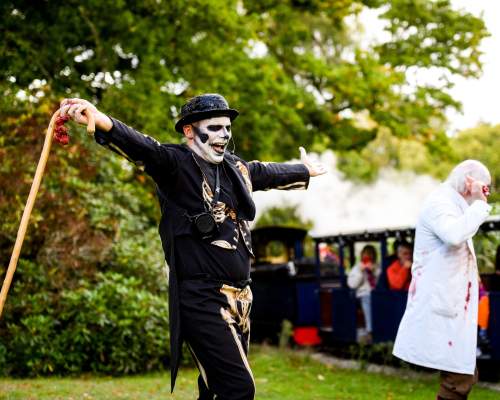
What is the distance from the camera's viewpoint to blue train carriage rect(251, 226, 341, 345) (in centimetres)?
1564

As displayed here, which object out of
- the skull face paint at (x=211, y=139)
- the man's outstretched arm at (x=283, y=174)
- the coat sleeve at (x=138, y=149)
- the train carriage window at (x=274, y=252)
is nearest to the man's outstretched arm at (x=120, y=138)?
the coat sleeve at (x=138, y=149)

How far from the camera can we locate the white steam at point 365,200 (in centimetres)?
4094

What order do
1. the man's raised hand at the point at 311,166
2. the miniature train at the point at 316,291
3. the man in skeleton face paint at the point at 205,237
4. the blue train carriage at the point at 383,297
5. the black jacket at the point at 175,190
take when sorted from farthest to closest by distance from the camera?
1. the miniature train at the point at 316,291
2. the blue train carriage at the point at 383,297
3. the man's raised hand at the point at 311,166
4. the man in skeleton face paint at the point at 205,237
5. the black jacket at the point at 175,190

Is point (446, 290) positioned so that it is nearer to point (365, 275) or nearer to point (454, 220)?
point (454, 220)

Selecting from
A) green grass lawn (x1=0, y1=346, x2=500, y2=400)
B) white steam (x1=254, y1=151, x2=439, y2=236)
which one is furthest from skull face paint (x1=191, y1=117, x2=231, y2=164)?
white steam (x1=254, y1=151, x2=439, y2=236)

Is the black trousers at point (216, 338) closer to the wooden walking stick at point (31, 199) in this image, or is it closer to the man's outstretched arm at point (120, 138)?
the man's outstretched arm at point (120, 138)

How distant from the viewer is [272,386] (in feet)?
33.8

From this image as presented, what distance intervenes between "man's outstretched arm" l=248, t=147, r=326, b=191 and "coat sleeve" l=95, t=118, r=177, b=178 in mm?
749

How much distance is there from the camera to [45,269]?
38.2 feet

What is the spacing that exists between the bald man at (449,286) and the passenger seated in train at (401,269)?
17.9ft

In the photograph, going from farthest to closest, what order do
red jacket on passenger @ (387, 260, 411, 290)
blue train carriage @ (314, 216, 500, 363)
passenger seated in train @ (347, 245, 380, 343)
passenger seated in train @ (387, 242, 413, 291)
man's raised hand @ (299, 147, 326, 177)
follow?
passenger seated in train @ (347, 245, 380, 343) < red jacket on passenger @ (387, 260, 411, 290) < passenger seated in train @ (387, 242, 413, 291) < blue train carriage @ (314, 216, 500, 363) < man's raised hand @ (299, 147, 326, 177)

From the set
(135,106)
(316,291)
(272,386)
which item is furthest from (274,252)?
(272,386)

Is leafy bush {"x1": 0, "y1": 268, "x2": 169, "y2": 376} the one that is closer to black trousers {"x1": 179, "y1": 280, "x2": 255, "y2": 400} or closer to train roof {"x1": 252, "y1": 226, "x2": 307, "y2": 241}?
train roof {"x1": 252, "y1": 226, "x2": 307, "y2": 241}

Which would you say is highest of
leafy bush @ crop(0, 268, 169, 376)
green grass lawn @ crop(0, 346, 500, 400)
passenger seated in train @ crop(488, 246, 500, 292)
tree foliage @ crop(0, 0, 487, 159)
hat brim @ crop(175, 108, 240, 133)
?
tree foliage @ crop(0, 0, 487, 159)
